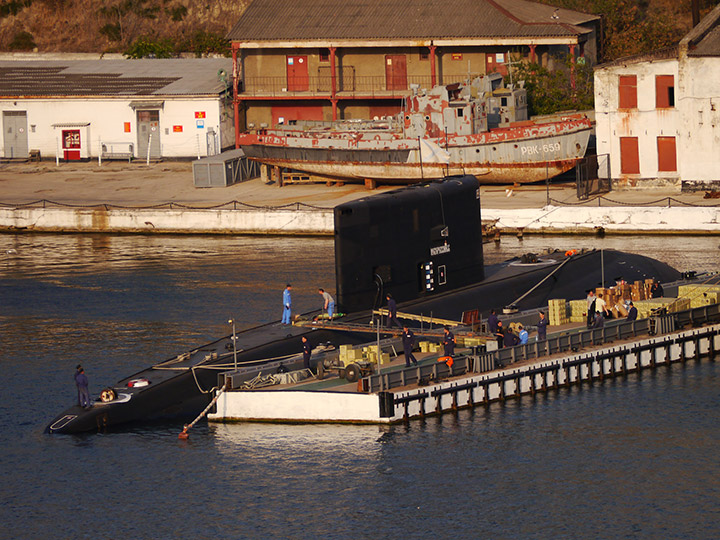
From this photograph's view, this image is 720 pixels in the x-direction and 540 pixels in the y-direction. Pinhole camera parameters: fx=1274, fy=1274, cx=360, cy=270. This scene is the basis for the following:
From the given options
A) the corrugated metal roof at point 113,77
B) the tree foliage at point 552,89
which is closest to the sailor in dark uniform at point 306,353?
the tree foliage at point 552,89

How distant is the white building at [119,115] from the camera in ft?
259

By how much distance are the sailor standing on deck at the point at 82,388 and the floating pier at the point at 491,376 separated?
317cm

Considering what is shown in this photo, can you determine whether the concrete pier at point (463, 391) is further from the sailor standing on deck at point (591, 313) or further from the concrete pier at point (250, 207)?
the concrete pier at point (250, 207)

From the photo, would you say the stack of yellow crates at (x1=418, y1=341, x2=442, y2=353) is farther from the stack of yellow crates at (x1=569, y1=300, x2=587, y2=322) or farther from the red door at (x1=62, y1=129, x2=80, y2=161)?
the red door at (x1=62, y1=129, x2=80, y2=161)

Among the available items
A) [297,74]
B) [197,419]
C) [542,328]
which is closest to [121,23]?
[297,74]

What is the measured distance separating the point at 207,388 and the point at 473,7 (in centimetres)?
4861

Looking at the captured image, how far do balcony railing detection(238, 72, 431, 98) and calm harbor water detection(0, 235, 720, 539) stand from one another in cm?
3922

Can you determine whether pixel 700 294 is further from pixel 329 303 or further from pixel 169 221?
pixel 169 221

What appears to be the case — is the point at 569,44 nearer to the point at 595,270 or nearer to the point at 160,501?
the point at 595,270

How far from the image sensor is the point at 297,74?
80.7m

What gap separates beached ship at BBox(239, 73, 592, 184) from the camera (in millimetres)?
64125

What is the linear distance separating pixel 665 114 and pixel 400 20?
20.5 metres

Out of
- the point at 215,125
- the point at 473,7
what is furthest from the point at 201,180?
the point at 473,7

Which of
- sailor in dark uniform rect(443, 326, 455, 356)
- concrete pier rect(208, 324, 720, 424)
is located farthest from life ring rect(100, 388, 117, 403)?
sailor in dark uniform rect(443, 326, 455, 356)
